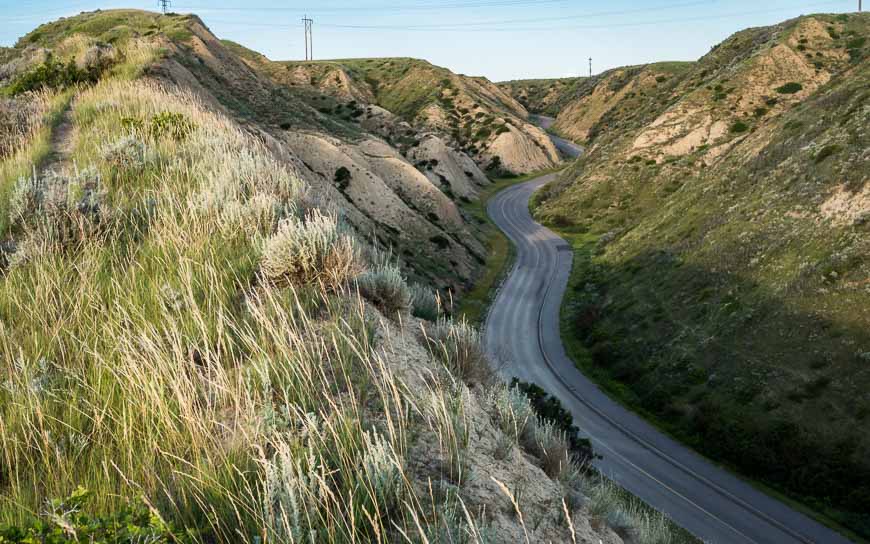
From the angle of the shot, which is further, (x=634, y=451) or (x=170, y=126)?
(x=634, y=451)

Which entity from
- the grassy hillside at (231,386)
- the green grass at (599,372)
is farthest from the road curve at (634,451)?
the grassy hillside at (231,386)

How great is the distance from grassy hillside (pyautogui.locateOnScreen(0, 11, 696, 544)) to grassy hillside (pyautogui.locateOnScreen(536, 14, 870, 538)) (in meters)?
27.7

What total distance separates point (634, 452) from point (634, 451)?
0.10m

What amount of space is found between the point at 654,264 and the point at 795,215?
13.2 meters

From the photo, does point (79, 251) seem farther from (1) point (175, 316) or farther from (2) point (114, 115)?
(2) point (114, 115)

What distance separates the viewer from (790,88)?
84250 millimetres

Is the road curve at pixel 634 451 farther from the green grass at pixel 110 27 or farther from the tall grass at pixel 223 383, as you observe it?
the green grass at pixel 110 27

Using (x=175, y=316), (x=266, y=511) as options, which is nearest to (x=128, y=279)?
(x=175, y=316)

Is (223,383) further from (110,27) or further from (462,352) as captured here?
(110,27)

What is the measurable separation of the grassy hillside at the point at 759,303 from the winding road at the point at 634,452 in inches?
56.4

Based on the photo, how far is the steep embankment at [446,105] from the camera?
127562 millimetres

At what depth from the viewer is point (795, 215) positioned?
142 ft

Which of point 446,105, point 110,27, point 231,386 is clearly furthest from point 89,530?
point 446,105

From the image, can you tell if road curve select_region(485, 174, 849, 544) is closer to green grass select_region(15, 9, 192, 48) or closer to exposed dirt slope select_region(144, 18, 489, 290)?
exposed dirt slope select_region(144, 18, 489, 290)
